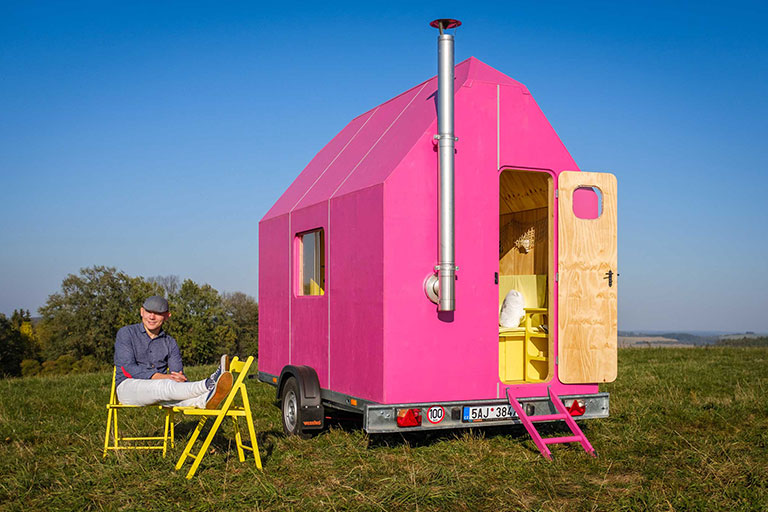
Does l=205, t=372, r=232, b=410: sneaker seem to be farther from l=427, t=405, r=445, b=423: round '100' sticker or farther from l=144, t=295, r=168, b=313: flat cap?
l=427, t=405, r=445, b=423: round '100' sticker

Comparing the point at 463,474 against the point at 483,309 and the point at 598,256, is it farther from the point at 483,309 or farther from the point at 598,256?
the point at 598,256

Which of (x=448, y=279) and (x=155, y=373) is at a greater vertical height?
(x=448, y=279)

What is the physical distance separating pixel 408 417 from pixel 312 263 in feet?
9.08

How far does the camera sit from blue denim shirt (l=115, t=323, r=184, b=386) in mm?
6664

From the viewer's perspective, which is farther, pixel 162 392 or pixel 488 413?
pixel 488 413

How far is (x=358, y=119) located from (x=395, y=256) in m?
3.73

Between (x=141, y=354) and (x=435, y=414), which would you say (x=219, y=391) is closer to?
(x=141, y=354)

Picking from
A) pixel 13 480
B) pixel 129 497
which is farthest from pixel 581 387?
pixel 13 480

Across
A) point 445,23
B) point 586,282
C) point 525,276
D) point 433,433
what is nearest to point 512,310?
point 525,276

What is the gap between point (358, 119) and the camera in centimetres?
976

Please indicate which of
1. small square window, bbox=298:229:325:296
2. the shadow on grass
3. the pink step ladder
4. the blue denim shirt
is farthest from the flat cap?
the pink step ladder

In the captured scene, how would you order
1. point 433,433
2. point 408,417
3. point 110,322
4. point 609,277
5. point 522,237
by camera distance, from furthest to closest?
point 110,322 < point 522,237 < point 433,433 < point 609,277 < point 408,417

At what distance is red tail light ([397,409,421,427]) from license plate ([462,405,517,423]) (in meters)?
0.44

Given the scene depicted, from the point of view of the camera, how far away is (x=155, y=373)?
6566mm
